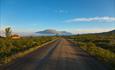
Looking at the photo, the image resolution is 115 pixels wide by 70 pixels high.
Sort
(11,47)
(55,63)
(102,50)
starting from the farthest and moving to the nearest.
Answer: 1. (11,47)
2. (102,50)
3. (55,63)

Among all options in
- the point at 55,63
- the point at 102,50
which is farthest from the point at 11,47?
the point at 55,63

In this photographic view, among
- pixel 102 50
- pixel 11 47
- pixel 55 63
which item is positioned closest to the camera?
pixel 55 63

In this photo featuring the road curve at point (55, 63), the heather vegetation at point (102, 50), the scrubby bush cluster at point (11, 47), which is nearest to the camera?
the road curve at point (55, 63)

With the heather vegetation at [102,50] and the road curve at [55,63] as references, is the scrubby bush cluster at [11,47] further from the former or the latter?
the heather vegetation at [102,50]

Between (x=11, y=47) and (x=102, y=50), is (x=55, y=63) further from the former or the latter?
(x=11, y=47)

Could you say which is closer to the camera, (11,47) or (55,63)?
(55,63)

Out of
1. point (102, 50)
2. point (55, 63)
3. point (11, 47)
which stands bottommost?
point (102, 50)

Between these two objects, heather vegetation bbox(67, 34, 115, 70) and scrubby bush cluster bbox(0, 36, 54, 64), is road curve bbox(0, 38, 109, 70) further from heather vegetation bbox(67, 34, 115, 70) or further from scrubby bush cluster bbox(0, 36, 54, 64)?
scrubby bush cluster bbox(0, 36, 54, 64)

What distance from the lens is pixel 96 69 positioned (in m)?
11.4

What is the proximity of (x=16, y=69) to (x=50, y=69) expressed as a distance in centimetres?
181

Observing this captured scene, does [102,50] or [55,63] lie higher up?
[55,63]

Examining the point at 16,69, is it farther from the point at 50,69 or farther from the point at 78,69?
the point at 78,69

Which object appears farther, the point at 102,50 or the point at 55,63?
the point at 102,50

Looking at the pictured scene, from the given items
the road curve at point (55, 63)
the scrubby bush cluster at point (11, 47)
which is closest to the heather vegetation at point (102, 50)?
the road curve at point (55, 63)
